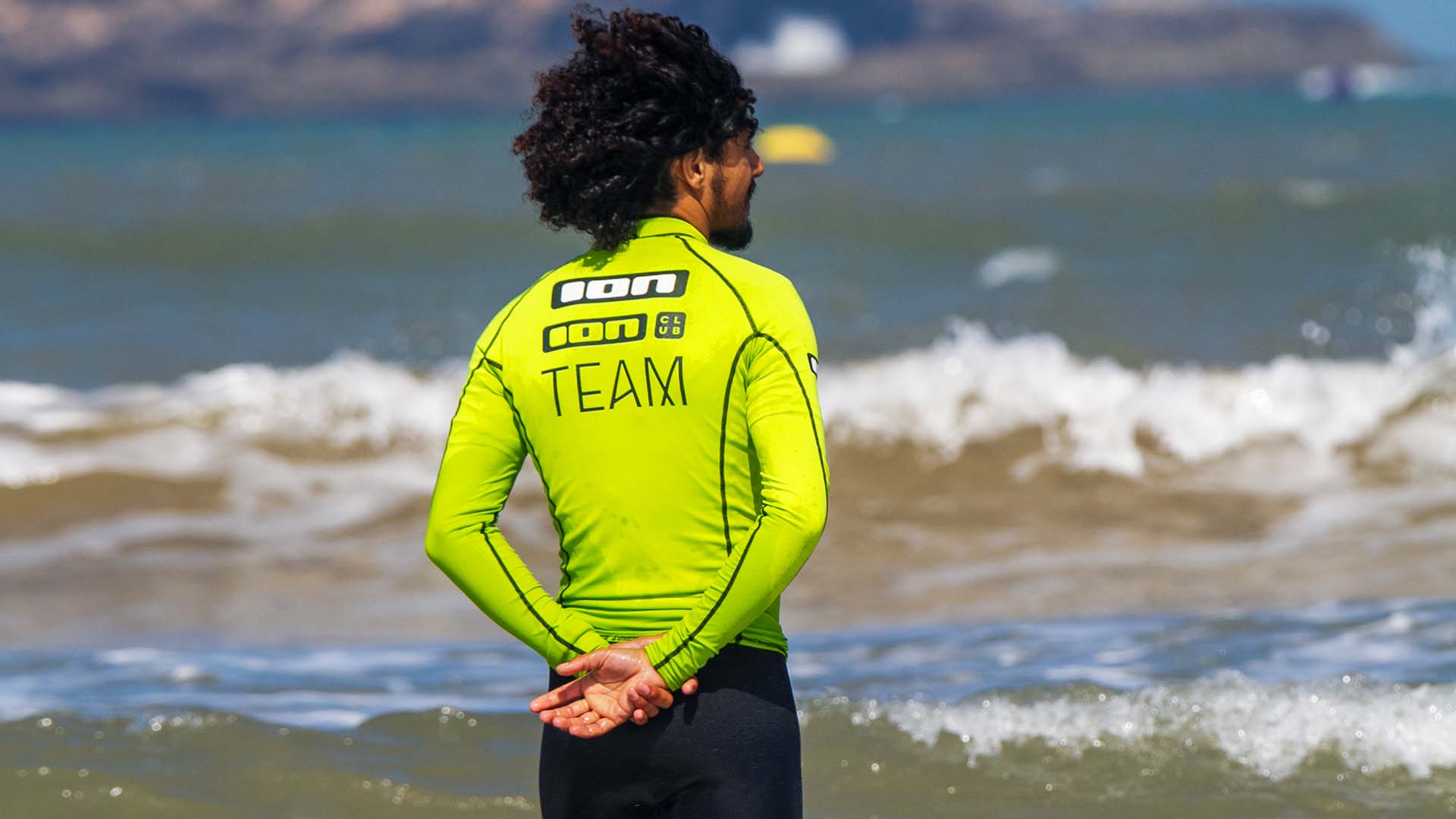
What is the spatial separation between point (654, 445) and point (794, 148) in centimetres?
3706

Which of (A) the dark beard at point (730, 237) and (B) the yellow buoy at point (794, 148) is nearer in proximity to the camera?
(A) the dark beard at point (730, 237)

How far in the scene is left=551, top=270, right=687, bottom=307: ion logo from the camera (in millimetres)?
2211

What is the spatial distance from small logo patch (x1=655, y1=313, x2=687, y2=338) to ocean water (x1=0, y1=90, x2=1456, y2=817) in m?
2.26

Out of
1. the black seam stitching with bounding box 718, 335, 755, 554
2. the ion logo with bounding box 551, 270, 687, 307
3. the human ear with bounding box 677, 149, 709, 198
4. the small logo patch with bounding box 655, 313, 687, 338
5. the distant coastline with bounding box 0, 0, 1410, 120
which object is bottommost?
the black seam stitching with bounding box 718, 335, 755, 554

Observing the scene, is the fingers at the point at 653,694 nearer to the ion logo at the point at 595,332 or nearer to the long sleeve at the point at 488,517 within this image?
the long sleeve at the point at 488,517

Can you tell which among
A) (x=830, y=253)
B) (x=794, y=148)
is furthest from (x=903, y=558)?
(x=794, y=148)

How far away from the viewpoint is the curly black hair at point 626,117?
2.21 m

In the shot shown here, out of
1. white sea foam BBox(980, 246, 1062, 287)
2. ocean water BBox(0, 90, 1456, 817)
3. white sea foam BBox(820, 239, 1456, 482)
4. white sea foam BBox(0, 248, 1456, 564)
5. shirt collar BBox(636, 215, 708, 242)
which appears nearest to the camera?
shirt collar BBox(636, 215, 708, 242)

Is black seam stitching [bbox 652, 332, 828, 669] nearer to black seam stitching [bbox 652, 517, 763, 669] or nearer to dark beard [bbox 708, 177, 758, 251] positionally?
black seam stitching [bbox 652, 517, 763, 669]

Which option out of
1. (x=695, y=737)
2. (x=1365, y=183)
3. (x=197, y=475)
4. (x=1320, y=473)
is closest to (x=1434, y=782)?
(x=695, y=737)

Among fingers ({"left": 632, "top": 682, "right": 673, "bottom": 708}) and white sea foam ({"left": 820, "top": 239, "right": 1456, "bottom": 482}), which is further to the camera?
white sea foam ({"left": 820, "top": 239, "right": 1456, "bottom": 482})

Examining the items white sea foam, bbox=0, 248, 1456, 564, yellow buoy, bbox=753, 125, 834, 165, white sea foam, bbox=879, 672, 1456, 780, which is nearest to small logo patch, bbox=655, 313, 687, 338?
white sea foam, bbox=879, 672, 1456, 780

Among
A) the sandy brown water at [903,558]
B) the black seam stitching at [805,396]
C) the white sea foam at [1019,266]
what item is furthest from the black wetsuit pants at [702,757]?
the white sea foam at [1019,266]

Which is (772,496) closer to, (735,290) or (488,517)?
(735,290)
